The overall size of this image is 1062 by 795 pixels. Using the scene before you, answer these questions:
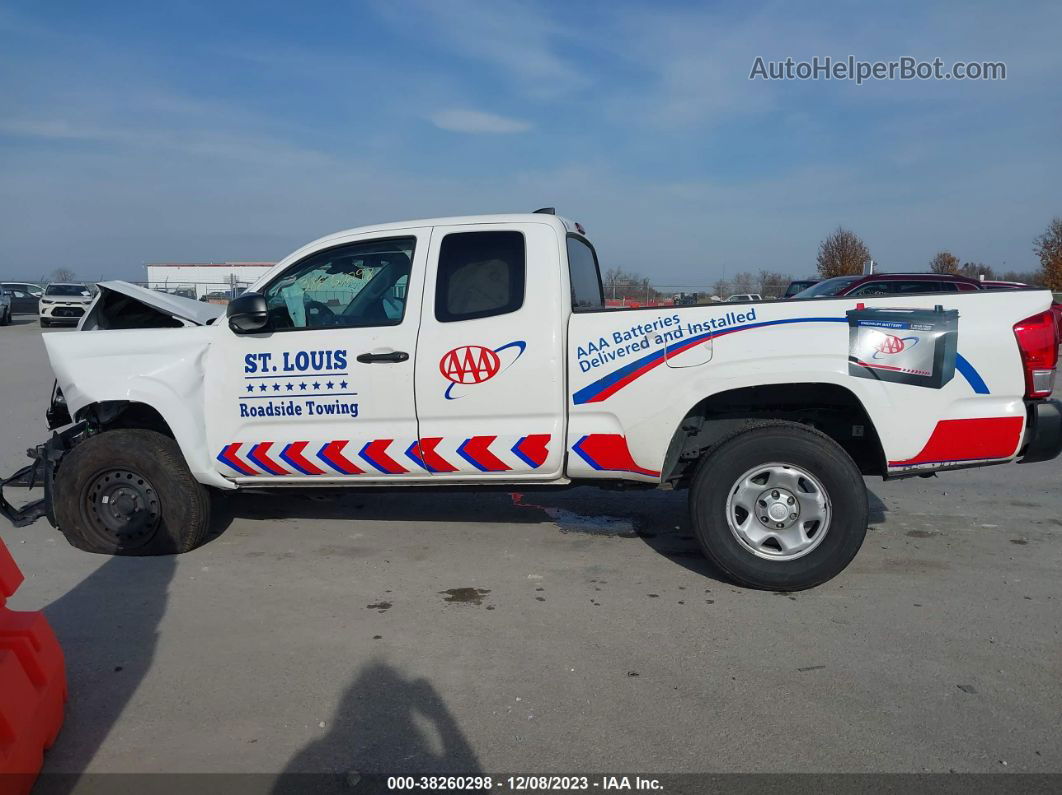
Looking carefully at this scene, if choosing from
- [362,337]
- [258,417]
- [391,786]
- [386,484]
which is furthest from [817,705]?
[258,417]

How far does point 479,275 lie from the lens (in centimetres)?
467

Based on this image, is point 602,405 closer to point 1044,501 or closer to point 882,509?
point 882,509

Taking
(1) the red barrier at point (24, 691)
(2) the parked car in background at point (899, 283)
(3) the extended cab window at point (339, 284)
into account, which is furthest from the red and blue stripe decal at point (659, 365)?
(2) the parked car in background at point (899, 283)

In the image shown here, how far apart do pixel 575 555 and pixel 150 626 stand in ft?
7.91

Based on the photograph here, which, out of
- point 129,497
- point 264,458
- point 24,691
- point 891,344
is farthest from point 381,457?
point 891,344

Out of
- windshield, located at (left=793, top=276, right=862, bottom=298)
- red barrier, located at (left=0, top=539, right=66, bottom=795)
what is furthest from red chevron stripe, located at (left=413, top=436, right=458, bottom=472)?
windshield, located at (left=793, top=276, right=862, bottom=298)

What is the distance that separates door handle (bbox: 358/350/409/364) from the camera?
457 centimetres

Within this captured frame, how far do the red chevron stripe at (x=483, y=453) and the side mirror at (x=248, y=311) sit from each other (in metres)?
1.37

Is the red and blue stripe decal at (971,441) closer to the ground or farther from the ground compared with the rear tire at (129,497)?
farther from the ground

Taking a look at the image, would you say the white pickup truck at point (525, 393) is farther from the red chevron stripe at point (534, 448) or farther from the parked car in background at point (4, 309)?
the parked car in background at point (4, 309)

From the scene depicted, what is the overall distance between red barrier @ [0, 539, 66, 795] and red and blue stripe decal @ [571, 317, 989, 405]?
8.80 ft

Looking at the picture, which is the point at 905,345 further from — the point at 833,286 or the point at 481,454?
the point at 833,286

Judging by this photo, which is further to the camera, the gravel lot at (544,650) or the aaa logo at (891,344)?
the aaa logo at (891,344)

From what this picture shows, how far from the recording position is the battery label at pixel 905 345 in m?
4.06
